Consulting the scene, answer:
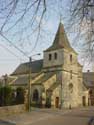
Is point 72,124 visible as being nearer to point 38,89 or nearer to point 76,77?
point 38,89

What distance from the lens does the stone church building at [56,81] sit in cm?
5550

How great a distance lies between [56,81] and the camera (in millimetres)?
58531

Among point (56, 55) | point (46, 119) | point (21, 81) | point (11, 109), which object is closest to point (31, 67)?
point (21, 81)

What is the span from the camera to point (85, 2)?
9.12 metres

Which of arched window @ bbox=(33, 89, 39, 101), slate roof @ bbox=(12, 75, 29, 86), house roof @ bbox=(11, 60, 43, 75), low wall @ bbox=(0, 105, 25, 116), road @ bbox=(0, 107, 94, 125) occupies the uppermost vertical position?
house roof @ bbox=(11, 60, 43, 75)

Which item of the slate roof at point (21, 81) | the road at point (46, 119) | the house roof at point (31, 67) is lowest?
the road at point (46, 119)

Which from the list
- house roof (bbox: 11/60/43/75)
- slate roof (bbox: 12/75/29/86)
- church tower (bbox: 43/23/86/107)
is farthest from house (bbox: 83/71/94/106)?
slate roof (bbox: 12/75/29/86)

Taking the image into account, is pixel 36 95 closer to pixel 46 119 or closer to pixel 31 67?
pixel 31 67

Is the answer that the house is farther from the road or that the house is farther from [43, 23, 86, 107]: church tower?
the road

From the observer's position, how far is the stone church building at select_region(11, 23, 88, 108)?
55.5 meters

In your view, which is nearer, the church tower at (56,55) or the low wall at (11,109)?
the low wall at (11,109)

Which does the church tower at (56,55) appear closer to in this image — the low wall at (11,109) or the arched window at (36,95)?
the arched window at (36,95)

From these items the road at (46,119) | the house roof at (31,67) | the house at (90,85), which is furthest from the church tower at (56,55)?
the road at (46,119)

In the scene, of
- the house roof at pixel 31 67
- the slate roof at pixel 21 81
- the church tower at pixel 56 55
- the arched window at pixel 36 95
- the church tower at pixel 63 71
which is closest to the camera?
the arched window at pixel 36 95
